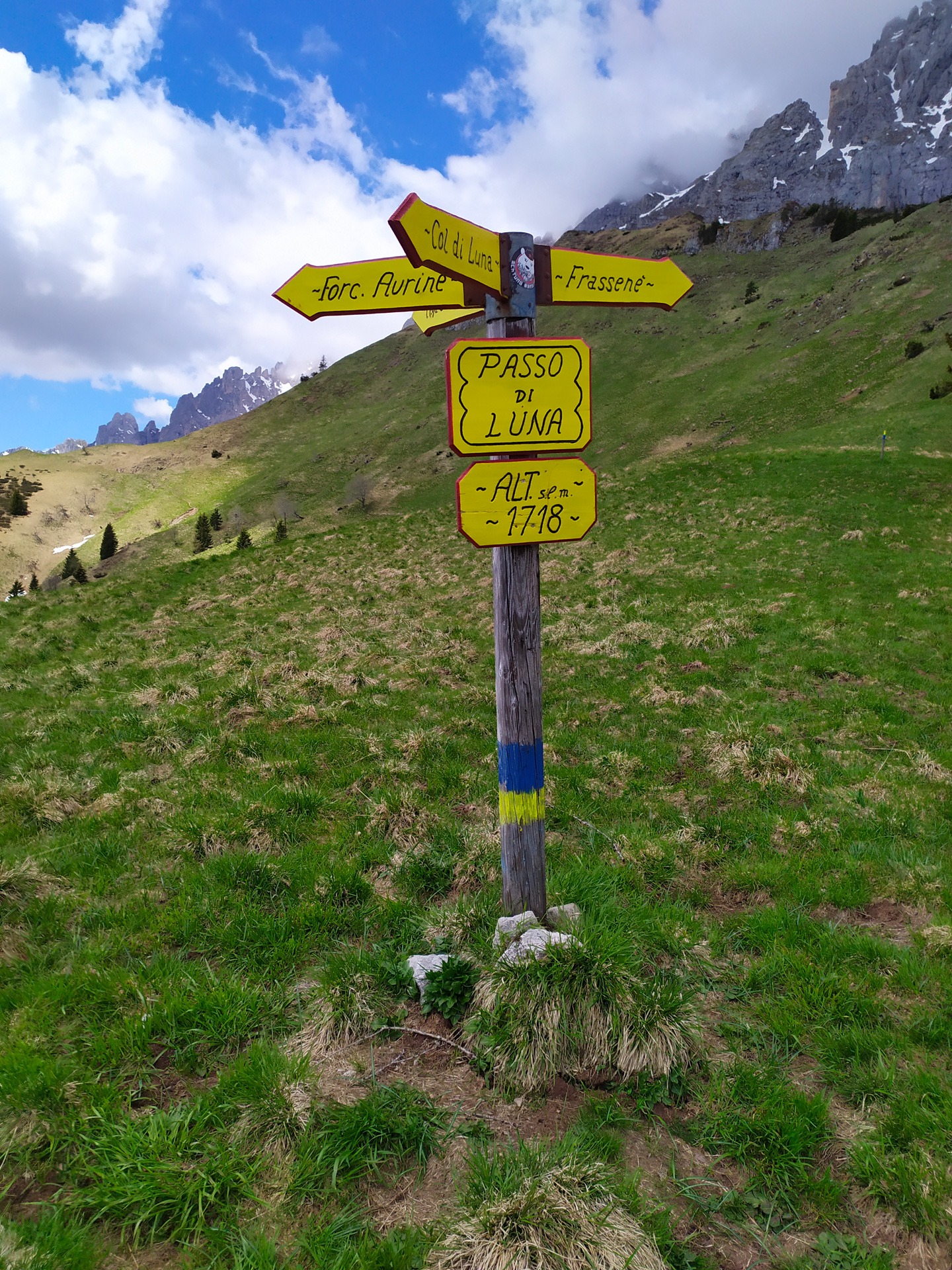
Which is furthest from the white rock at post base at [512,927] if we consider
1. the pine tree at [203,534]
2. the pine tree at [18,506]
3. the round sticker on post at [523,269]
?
the pine tree at [18,506]

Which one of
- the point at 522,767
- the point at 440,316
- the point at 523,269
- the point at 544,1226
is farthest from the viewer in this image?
the point at 440,316

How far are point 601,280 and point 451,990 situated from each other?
5075 millimetres

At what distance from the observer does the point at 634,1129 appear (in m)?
3.34

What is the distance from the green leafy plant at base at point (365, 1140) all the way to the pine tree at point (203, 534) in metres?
70.4

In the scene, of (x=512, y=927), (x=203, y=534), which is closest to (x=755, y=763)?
(x=512, y=927)

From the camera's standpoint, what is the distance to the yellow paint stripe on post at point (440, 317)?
15.0 ft

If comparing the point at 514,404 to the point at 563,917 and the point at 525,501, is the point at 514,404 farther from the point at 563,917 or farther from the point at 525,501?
the point at 563,917

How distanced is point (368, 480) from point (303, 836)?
238 feet

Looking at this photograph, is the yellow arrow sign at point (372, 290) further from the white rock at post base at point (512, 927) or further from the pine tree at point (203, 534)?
the pine tree at point (203, 534)

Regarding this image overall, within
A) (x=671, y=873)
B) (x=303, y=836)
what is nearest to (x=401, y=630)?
(x=303, y=836)

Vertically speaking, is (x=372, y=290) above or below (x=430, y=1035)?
above

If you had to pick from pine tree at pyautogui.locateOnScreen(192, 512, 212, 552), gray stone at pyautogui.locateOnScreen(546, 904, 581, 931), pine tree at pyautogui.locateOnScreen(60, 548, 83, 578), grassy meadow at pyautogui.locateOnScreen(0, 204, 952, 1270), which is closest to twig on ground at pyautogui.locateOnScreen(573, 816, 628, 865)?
grassy meadow at pyautogui.locateOnScreen(0, 204, 952, 1270)

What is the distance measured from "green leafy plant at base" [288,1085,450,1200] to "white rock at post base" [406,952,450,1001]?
77 centimetres

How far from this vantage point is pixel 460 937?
455cm
